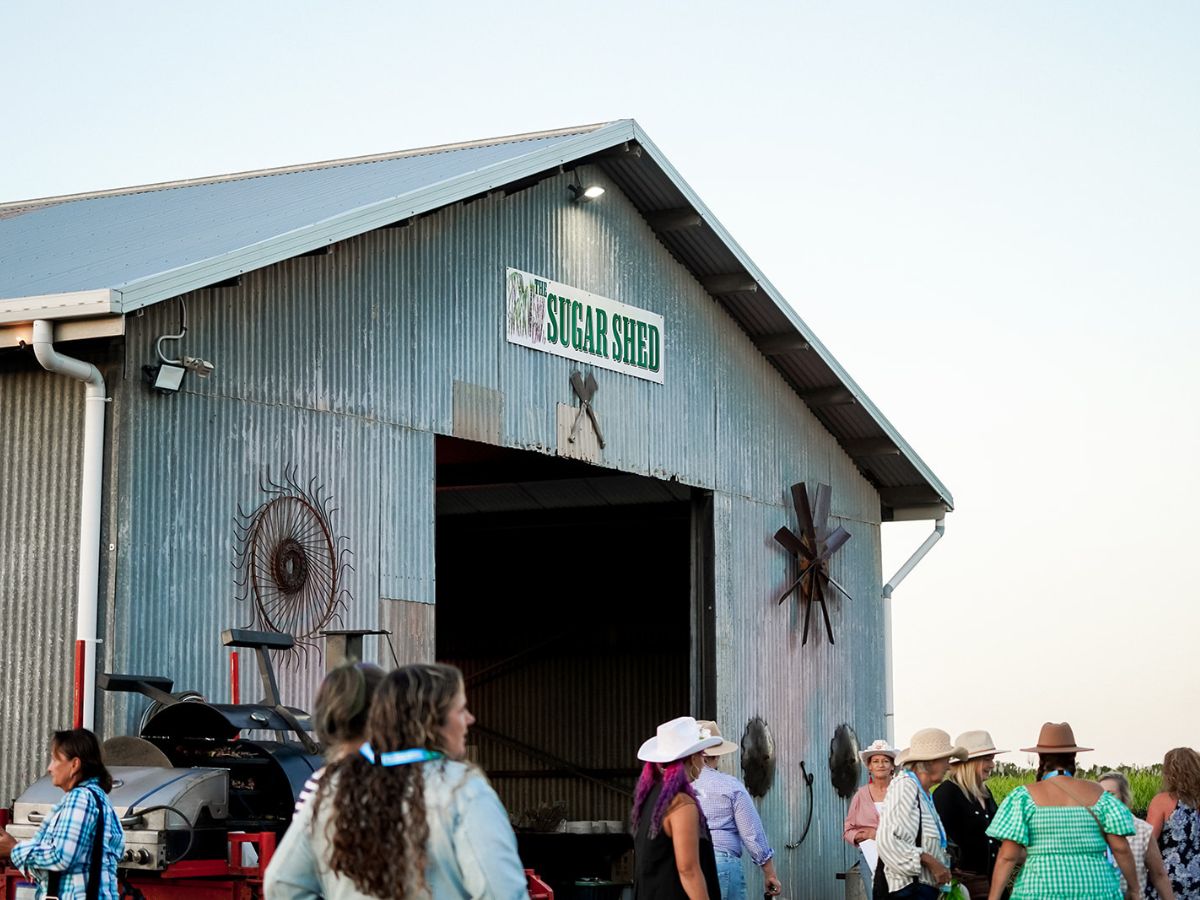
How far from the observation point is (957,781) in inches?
426

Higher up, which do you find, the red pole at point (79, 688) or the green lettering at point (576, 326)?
the green lettering at point (576, 326)

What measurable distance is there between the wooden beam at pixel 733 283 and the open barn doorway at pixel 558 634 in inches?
144

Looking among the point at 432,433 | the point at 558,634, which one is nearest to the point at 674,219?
the point at 432,433

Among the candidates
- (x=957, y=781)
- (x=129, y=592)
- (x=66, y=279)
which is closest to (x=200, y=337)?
(x=66, y=279)

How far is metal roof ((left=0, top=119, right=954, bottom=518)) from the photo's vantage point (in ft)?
32.8

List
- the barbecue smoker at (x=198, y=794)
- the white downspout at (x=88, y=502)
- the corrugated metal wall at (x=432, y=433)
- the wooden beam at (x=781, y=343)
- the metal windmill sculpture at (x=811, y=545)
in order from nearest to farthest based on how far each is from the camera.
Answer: the barbecue smoker at (x=198, y=794), the white downspout at (x=88, y=502), the corrugated metal wall at (x=432, y=433), the wooden beam at (x=781, y=343), the metal windmill sculpture at (x=811, y=545)

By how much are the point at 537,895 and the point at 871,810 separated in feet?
10.9

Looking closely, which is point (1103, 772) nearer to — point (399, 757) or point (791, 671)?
point (791, 671)

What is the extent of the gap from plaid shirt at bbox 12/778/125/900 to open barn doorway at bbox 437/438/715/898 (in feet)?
39.0

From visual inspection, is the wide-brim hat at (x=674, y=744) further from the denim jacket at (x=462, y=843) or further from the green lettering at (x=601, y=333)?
the green lettering at (x=601, y=333)

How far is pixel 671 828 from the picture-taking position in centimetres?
714

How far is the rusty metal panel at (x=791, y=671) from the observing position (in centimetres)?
1603

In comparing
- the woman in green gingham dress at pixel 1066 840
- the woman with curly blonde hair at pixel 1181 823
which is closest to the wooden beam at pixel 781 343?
the woman with curly blonde hair at pixel 1181 823

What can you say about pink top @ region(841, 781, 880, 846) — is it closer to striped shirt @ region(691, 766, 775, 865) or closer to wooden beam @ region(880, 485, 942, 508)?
striped shirt @ region(691, 766, 775, 865)
